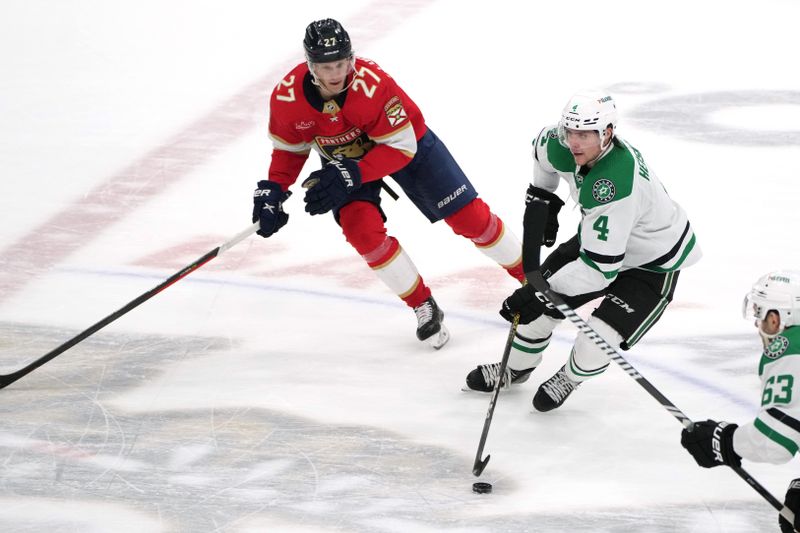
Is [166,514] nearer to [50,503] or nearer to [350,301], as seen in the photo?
[50,503]

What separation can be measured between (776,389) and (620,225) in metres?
0.75

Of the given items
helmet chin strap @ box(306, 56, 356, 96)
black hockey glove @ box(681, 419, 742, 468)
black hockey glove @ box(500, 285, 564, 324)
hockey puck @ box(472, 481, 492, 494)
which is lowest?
hockey puck @ box(472, 481, 492, 494)

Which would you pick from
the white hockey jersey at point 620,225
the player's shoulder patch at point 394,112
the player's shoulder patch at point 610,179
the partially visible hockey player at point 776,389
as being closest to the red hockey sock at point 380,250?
the player's shoulder patch at point 394,112

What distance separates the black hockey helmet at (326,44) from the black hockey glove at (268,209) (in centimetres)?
48

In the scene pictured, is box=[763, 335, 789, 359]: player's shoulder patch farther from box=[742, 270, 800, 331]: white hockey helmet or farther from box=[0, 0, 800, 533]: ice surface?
box=[0, 0, 800, 533]: ice surface

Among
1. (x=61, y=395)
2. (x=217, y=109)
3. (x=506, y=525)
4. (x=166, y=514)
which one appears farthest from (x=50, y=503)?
(x=217, y=109)

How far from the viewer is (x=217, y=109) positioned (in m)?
6.29

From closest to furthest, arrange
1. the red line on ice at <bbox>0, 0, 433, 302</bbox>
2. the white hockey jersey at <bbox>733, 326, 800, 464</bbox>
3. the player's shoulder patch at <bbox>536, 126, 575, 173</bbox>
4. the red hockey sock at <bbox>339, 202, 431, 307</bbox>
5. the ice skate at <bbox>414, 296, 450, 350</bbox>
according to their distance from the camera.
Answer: the white hockey jersey at <bbox>733, 326, 800, 464</bbox> < the player's shoulder patch at <bbox>536, 126, 575, 173</bbox> < the red hockey sock at <bbox>339, 202, 431, 307</bbox> < the ice skate at <bbox>414, 296, 450, 350</bbox> < the red line on ice at <bbox>0, 0, 433, 302</bbox>

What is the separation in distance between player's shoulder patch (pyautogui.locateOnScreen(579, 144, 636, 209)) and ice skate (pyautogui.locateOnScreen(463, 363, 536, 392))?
735 mm

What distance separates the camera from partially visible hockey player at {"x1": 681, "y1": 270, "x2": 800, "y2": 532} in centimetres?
259

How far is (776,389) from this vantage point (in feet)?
8.58

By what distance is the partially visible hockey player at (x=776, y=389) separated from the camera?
259cm

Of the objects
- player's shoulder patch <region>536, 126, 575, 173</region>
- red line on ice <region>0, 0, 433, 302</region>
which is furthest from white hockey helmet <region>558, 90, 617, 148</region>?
red line on ice <region>0, 0, 433, 302</region>

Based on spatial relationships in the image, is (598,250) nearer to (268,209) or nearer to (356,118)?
(356,118)
